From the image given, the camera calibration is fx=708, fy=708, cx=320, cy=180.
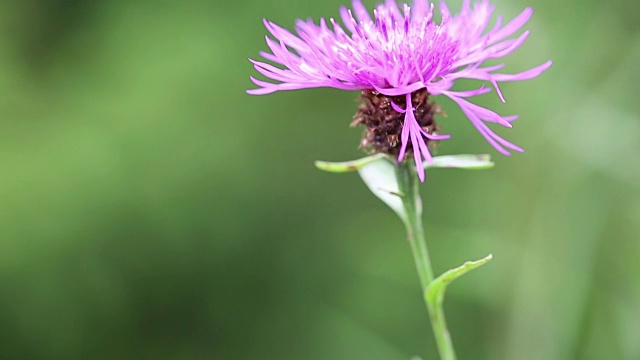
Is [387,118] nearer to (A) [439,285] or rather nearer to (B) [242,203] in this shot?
(A) [439,285]

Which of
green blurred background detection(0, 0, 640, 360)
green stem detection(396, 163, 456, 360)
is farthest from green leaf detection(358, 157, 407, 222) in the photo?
green blurred background detection(0, 0, 640, 360)

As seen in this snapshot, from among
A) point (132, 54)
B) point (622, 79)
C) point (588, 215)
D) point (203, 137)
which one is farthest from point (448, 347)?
point (132, 54)

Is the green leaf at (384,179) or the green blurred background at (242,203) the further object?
the green blurred background at (242,203)

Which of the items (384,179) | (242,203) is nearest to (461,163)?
(384,179)

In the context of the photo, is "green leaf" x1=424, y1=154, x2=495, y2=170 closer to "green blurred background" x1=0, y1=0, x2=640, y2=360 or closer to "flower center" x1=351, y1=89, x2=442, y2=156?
"flower center" x1=351, y1=89, x2=442, y2=156

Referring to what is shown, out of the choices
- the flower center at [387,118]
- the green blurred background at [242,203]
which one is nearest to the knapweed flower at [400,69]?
the flower center at [387,118]

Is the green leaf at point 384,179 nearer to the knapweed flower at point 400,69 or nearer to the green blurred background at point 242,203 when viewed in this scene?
the knapweed flower at point 400,69
